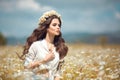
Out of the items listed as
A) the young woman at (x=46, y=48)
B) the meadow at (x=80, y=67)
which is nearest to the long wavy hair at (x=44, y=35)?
the young woman at (x=46, y=48)

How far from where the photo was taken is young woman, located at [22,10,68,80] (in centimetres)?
416

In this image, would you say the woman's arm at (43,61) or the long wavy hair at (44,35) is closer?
the woman's arm at (43,61)

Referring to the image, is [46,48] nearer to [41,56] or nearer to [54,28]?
[41,56]

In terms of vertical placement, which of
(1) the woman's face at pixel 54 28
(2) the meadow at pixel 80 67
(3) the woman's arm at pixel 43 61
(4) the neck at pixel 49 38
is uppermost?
(1) the woman's face at pixel 54 28

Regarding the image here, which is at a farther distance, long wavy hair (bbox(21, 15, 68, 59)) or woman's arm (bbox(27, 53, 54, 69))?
long wavy hair (bbox(21, 15, 68, 59))

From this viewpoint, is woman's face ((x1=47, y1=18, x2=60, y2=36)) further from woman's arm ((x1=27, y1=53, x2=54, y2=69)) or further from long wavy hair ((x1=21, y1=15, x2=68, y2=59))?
woman's arm ((x1=27, y1=53, x2=54, y2=69))

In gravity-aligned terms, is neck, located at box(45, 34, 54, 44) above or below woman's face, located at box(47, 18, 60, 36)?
below

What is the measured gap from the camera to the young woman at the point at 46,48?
4.16 meters

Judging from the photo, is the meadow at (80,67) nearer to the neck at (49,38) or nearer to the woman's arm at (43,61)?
the woman's arm at (43,61)

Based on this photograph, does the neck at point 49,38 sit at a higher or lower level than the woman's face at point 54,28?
lower

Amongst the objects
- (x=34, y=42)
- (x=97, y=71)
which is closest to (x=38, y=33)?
(x=34, y=42)

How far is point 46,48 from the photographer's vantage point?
4.21m

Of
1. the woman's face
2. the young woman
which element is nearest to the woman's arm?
the young woman

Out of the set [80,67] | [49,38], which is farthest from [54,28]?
[80,67]
